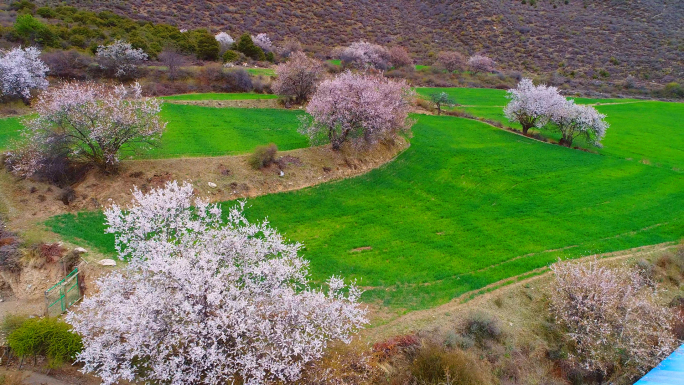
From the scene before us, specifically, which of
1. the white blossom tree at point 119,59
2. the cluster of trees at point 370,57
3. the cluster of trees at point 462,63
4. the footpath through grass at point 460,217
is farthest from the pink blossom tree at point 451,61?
the white blossom tree at point 119,59

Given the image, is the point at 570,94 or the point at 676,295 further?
the point at 570,94

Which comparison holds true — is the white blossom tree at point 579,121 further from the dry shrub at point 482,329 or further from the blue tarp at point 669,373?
the blue tarp at point 669,373

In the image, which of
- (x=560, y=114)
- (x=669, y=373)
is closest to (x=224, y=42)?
(x=560, y=114)

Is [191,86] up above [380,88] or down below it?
below

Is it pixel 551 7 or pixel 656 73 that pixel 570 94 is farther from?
pixel 551 7

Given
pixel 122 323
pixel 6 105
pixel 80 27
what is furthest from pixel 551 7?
pixel 122 323

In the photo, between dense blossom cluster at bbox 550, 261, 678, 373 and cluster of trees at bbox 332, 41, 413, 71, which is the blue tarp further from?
cluster of trees at bbox 332, 41, 413, 71

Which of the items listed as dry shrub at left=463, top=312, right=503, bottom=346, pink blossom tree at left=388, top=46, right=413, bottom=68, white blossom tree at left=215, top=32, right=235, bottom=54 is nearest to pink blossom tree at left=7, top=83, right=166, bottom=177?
dry shrub at left=463, top=312, right=503, bottom=346
